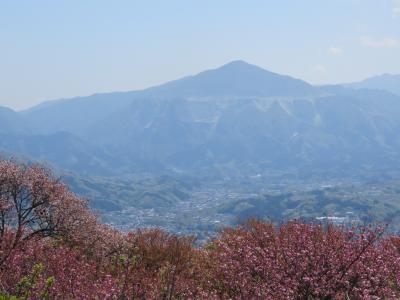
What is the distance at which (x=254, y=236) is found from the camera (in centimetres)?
2169

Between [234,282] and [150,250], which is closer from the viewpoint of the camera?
[234,282]

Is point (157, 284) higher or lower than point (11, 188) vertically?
lower

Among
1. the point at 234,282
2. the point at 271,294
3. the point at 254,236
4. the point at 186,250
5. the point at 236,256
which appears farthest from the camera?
the point at 186,250

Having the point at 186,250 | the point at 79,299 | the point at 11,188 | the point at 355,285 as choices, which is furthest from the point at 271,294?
the point at 11,188

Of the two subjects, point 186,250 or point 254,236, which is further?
point 186,250

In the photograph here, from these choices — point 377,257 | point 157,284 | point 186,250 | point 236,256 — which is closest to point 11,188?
point 186,250

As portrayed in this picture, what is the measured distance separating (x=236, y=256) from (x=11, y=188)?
14356 millimetres

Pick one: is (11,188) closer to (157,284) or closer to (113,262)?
(113,262)

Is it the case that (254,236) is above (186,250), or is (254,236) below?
above

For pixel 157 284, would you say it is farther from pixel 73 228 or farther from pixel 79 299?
pixel 73 228

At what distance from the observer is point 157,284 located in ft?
59.4

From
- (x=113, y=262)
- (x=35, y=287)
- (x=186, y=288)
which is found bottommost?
(x=113, y=262)

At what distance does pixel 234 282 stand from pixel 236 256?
146 centimetres

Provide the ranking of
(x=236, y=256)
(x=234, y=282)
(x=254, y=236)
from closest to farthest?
(x=234, y=282)
(x=236, y=256)
(x=254, y=236)
